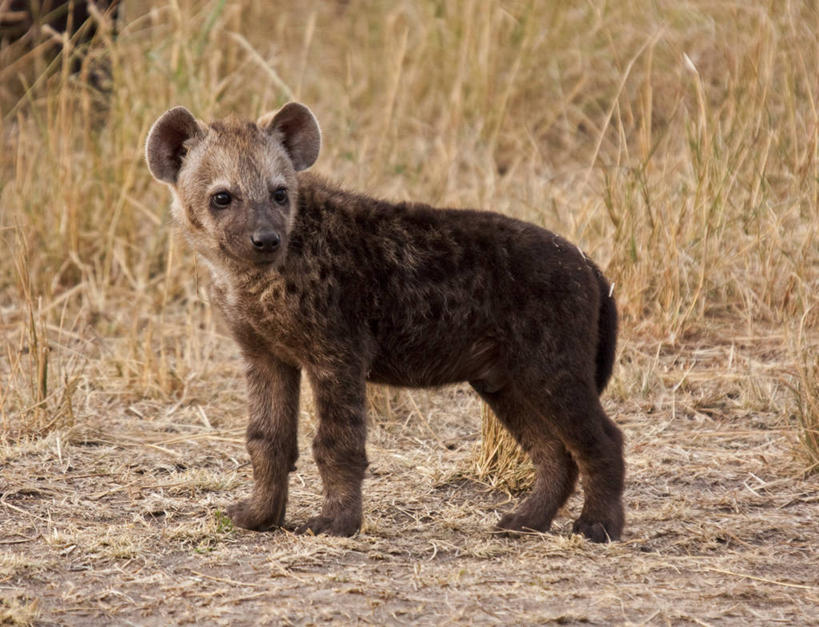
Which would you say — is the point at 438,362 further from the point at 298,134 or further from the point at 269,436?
the point at 298,134

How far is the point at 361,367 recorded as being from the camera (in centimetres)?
419

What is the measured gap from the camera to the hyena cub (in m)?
4.16

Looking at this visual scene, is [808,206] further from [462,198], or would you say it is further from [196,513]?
[196,513]

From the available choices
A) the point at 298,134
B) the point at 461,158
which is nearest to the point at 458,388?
the point at 298,134

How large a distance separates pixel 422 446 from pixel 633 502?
113 centimetres

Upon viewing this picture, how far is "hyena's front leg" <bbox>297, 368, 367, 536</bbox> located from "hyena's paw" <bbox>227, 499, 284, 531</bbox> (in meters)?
0.16

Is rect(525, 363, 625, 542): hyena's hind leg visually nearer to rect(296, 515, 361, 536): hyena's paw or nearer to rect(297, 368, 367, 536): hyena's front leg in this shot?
rect(297, 368, 367, 536): hyena's front leg

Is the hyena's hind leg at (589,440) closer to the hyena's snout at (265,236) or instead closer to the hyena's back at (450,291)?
the hyena's back at (450,291)

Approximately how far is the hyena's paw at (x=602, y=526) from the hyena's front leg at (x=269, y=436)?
108 centimetres

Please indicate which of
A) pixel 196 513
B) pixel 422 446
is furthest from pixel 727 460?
pixel 196 513

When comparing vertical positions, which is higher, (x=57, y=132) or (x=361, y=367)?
(x=57, y=132)

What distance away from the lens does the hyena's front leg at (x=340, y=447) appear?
415cm

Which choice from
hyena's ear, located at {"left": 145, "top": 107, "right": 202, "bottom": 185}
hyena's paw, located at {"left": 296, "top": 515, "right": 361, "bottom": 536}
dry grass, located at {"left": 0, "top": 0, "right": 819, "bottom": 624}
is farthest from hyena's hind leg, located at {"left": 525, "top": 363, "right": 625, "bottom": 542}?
hyena's ear, located at {"left": 145, "top": 107, "right": 202, "bottom": 185}

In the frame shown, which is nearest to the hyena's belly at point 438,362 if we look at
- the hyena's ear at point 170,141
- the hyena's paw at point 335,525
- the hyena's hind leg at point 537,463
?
the hyena's hind leg at point 537,463
